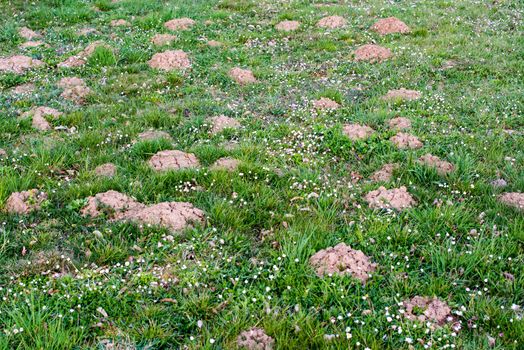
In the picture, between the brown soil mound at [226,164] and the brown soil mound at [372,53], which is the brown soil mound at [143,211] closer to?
the brown soil mound at [226,164]

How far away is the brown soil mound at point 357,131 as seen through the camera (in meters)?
7.70

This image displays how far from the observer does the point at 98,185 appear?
20.9ft

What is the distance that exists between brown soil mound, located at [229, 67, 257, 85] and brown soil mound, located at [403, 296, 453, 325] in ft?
19.4

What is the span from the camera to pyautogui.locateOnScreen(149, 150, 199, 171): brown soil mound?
6902 millimetres

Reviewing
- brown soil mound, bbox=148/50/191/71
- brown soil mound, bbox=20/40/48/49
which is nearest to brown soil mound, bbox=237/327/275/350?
brown soil mound, bbox=148/50/191/71

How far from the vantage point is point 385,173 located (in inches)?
271

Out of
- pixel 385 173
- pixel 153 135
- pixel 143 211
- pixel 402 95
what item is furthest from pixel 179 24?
pixel 143 211

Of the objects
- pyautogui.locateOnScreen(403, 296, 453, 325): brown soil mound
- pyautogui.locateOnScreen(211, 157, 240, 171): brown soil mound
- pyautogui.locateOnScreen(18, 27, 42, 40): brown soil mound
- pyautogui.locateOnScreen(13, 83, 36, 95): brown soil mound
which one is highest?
pyautogui.locateOnScreen(18, 27, 42, 40): brown soil mound

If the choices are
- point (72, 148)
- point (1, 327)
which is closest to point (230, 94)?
point (72, 148)

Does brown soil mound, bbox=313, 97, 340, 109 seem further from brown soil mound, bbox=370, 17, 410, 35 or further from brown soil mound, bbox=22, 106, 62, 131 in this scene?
brown soil mound, bbox=370, 17, 410, 35

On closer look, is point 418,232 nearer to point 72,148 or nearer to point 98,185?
point 98,185

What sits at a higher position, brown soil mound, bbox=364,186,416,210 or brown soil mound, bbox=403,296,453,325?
brown soil mound, bbox=364,186,416,210

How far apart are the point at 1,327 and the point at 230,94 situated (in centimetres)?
582

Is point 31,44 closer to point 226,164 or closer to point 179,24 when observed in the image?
point 179,24
